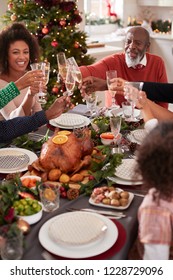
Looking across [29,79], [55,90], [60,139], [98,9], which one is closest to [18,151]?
[60,139]

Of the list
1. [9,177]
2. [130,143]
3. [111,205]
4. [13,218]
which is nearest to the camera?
[13,218]

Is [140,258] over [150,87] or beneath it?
beneath

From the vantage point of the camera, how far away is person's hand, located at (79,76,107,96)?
271cm

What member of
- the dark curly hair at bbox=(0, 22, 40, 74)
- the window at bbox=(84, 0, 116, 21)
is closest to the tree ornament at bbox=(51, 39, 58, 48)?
the dark curly hair at bbox=(0, 22, 40, 74)

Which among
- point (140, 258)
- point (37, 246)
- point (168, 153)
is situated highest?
point (168, 153)

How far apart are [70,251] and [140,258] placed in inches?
11.2

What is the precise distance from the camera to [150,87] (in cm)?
285

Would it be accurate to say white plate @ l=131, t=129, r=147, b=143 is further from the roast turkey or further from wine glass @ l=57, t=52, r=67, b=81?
wine glass @ l=57, t=52, r=67, b=81

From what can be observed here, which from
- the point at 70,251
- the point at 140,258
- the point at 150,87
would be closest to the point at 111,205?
the point at 140,258

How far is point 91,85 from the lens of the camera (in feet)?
9.10

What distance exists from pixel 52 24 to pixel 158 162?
Answer: 10.8 ft

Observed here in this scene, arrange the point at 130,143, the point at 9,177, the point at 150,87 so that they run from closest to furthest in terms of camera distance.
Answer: the point at 9,177 → the point at 130,143 → the point at 150,87
